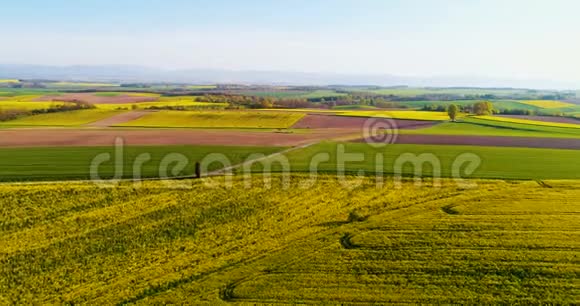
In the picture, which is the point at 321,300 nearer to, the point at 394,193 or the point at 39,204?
the point at 394,193

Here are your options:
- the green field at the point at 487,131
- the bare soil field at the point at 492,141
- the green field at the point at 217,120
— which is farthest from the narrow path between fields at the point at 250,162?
the green field at the point at 217,120

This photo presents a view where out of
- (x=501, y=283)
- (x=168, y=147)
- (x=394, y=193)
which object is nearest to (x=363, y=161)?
(x=394, y=193)

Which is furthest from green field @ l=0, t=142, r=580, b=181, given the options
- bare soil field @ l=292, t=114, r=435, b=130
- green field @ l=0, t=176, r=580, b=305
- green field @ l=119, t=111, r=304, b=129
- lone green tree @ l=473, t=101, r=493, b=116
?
lone green tree @ l=473, t=101, r=493, b=116

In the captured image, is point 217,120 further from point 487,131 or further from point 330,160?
point 487,131

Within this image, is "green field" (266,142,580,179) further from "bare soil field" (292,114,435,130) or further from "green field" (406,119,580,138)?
"bare soil field" (292,114,435,130)

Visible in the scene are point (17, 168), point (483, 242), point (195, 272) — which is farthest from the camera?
point (17, 168)

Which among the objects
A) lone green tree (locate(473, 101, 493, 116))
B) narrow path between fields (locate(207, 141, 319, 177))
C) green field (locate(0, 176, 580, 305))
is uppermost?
lone green tree (locate(473, 101, 493, 116))

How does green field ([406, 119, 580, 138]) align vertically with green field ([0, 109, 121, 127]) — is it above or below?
below

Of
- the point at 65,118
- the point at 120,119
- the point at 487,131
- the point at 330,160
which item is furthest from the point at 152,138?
the point at 487,131
